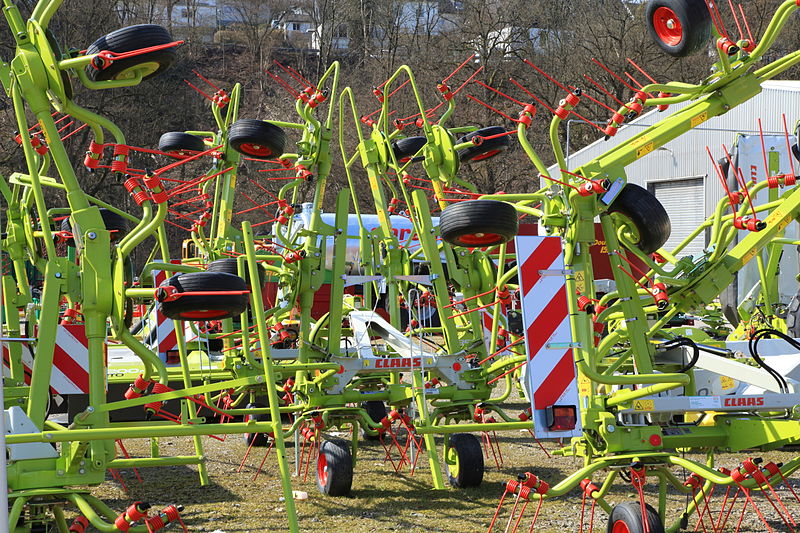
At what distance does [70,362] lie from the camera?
19.1 feet

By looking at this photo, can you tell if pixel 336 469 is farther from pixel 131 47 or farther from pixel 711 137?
pixel 711 137

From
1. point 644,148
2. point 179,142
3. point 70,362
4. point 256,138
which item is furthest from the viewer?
point 179,142

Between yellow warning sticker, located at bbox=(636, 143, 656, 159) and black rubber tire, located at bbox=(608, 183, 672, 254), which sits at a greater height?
yellow warning sticker, located at bbox=(636, 143, 656, 159)

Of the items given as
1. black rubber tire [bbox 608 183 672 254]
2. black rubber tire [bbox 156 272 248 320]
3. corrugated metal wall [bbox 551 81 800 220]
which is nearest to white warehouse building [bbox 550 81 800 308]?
corrugated metal wall [bbox 551 81 800 220]

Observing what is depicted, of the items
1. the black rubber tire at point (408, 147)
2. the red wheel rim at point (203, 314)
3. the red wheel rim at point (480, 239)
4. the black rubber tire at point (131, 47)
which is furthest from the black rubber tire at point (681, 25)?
the black rubber tire at point (408, 147)

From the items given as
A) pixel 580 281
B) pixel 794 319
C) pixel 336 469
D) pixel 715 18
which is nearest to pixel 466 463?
pixel 336 469

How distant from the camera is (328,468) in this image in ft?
23.2

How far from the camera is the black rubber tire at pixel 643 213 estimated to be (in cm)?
516

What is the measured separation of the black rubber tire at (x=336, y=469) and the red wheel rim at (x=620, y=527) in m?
2.56

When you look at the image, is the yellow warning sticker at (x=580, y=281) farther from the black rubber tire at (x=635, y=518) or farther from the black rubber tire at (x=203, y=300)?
the black rubber tire at (x=203, y=300)

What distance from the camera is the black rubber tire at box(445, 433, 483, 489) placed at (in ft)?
23.8

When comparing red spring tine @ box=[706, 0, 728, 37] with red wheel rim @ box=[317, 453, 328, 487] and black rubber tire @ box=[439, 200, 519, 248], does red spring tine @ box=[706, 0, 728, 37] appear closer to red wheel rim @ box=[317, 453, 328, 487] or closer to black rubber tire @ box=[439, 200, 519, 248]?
black rubber tire @ box=[439, 200, 519, 248]

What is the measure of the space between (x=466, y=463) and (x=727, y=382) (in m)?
2.24

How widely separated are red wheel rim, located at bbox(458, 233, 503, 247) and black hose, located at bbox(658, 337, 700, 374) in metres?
1.16
